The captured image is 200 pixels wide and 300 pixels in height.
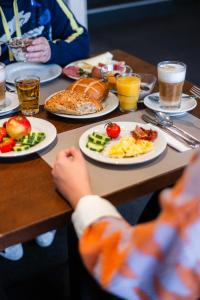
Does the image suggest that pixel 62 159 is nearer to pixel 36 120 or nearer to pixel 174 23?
pixel 36 120

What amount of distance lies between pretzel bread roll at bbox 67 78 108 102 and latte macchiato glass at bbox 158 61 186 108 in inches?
7.9

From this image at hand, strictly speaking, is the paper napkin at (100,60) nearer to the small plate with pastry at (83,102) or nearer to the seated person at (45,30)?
the seated person at (45,30)

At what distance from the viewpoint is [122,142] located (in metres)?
1.25

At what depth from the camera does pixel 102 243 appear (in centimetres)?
76

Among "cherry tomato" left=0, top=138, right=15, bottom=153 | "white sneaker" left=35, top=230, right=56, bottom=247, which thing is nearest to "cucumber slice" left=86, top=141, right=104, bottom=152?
"cherry tomato" left=0, top=138, right=15, bottom=153

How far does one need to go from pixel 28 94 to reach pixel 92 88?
0.22 m

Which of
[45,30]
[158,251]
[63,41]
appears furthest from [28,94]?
[158,251]

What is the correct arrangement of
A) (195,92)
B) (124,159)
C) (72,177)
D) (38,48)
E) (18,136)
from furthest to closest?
(38,48) < (195,92) < (18,136) < (124,159) < (72,177)

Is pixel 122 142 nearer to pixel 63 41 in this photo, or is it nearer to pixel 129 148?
pixel 129 148

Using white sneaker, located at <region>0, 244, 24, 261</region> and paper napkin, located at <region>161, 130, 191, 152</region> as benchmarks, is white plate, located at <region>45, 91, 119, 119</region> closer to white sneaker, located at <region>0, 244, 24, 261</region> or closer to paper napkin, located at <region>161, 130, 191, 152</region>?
paper napkin, located at <region>161, 130, 191, 152</region>

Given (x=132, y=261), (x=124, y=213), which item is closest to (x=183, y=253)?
(x=132, y=261)

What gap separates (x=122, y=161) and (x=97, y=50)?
375 centimetres

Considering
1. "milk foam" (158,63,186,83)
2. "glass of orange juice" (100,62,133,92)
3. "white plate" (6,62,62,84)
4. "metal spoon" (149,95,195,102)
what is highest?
"milk foam" (158,63,186,83)

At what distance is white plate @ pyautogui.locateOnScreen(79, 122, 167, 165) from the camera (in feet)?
3.85
